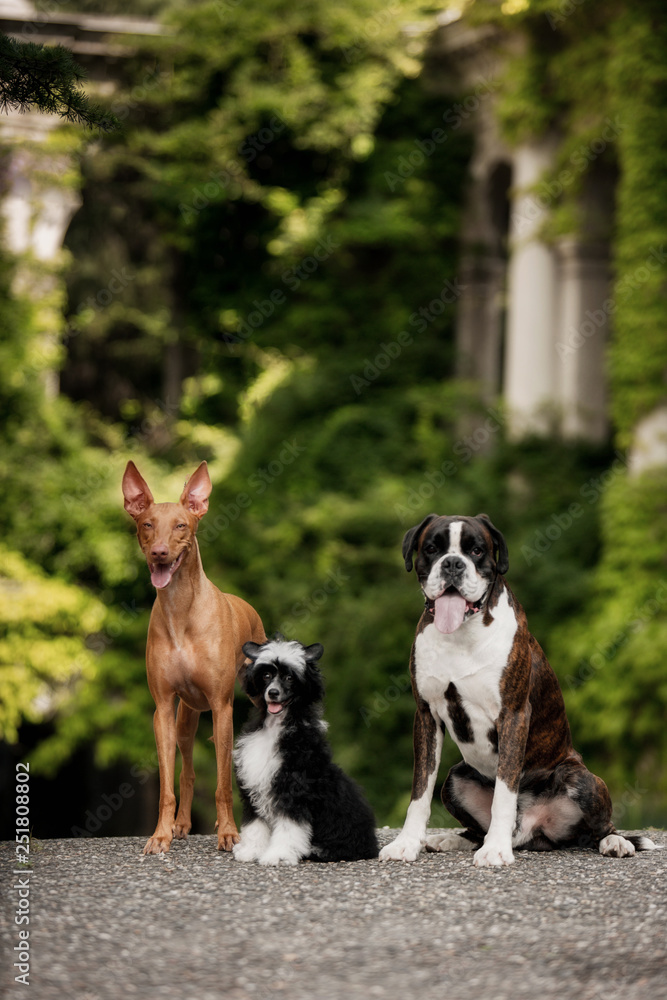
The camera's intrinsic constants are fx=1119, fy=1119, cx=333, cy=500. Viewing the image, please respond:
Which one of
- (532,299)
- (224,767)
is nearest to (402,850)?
(224,767)

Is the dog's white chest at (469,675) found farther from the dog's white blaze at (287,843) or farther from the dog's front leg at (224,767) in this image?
the dog's front leg at (224,767)

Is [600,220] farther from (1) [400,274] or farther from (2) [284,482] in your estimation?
(2) [284,482]

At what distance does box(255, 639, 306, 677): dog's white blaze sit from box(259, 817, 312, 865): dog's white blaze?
0.69m

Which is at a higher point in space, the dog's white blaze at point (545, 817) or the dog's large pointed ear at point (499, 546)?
the dog's large pointed ear at point (499, 546)

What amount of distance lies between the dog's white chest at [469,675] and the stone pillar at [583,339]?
32.8ft

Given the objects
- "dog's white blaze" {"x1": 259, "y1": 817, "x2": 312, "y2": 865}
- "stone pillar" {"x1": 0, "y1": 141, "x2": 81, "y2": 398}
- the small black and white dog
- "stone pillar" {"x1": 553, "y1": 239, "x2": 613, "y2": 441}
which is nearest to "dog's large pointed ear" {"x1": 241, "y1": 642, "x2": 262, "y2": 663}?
the small black and white dog

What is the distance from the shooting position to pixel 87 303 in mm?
17906

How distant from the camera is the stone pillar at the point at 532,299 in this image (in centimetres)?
1513

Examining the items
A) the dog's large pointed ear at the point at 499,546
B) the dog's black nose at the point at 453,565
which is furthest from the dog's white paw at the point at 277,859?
the dog's large pointed ear at the point at 499,546

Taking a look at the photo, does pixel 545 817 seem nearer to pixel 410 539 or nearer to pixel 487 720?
pixel 487 720

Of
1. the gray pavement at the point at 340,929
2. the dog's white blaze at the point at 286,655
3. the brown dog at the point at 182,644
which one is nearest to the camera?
the gray pavement at the point at 340,929

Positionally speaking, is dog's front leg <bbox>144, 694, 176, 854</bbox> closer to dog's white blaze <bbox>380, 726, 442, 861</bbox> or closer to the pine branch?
dog's white blaze <bbox>380, 726, 442, 861</bbox>

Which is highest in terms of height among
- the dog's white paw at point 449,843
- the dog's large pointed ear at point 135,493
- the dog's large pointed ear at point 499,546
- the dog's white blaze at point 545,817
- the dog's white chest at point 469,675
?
the dog's large pointed ear at point 135,493

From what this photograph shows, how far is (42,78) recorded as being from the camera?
570 cm
